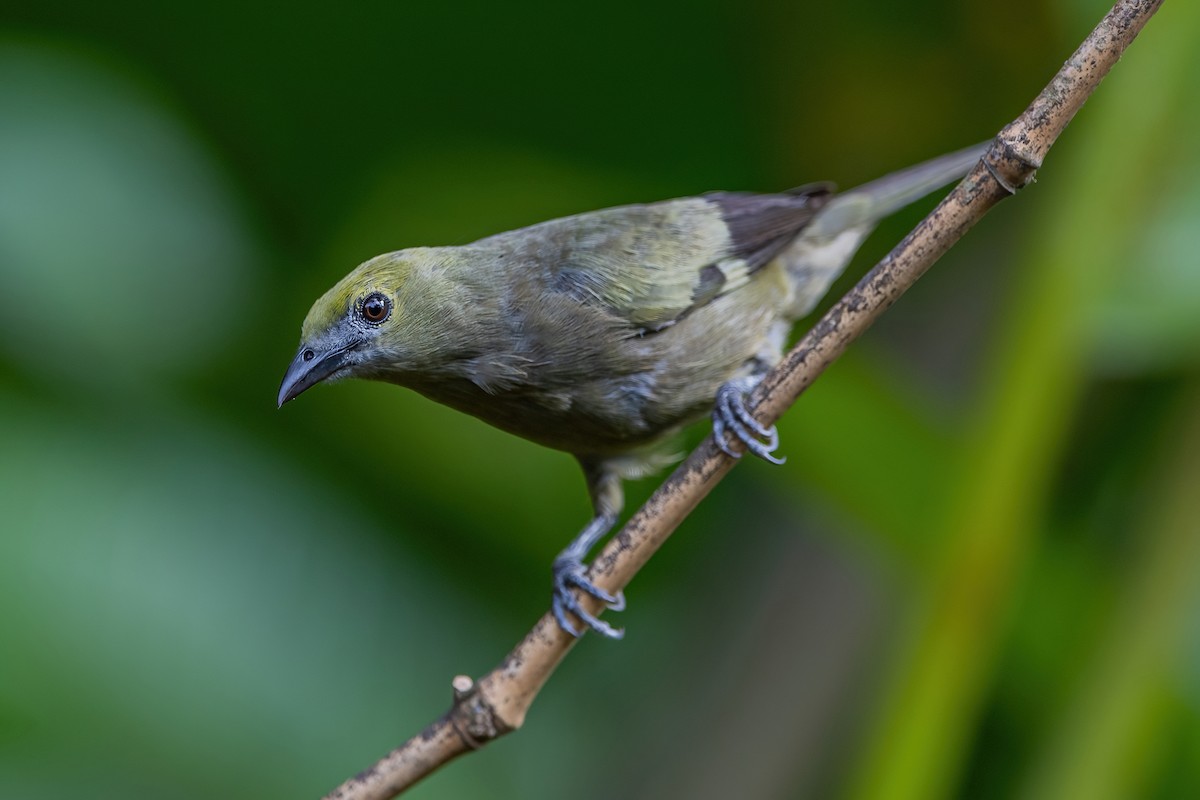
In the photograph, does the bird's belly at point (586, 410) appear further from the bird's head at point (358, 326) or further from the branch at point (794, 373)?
the branch at point (794, 373)

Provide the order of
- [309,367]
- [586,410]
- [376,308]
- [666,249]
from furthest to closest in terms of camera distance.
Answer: [666,249] < [586,410] < [376,308] < [309,367]

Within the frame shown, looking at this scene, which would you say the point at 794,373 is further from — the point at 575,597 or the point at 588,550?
the point at 588,550

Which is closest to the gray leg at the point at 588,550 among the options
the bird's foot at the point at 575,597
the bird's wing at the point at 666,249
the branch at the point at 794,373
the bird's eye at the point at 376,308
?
the bird's foot at the point at 575,597

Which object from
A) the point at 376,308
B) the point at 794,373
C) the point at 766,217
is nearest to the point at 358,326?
the point at 376,308

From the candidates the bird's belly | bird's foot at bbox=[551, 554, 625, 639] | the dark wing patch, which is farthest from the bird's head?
the dark wing patch

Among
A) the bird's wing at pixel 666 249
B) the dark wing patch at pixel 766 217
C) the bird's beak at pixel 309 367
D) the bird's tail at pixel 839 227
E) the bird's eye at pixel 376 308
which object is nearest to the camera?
the bird's beak at pixel 309 367

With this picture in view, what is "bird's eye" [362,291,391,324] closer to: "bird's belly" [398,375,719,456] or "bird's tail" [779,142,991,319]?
"bird's belly" [398,375,719,456]
